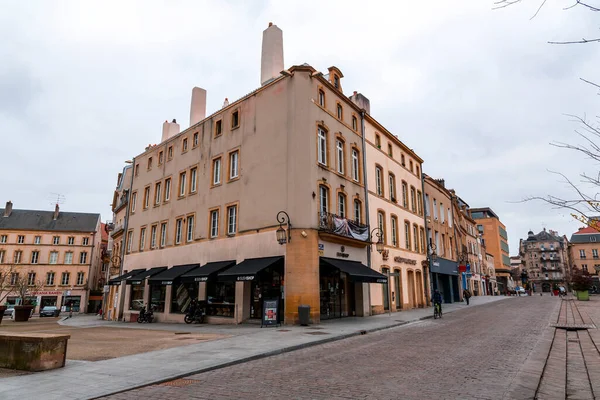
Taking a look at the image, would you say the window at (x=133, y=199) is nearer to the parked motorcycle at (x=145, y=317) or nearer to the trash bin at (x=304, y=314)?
the parked motorcycle at (x=145, y=317)

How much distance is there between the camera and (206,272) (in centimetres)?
2012

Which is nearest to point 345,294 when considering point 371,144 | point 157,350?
point 371,144

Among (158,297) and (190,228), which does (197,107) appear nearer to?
(190,228)

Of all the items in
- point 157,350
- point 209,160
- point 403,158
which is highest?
point 403,158

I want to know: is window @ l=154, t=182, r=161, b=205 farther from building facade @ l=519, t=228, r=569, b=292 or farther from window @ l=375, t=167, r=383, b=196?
building facade @ l=519, t=228, r=569, b=292

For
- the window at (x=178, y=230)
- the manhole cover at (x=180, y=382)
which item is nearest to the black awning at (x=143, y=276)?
the window at (x=178, y=230)

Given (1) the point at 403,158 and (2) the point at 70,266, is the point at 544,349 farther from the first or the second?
(2) the point at 70,266

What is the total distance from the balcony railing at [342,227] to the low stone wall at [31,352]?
1226cm

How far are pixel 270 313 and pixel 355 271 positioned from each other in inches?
190

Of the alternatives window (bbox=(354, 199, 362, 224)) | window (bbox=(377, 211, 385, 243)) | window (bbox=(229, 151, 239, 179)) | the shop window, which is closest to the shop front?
window (bbox=(354, 199, 362, 224))

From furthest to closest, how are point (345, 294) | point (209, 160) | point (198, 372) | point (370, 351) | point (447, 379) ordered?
point (209, 160) < point (345, 294) < point (370, 351) < point (198, 372) < point (447, 379)

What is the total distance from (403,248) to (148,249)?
19007 millimetres

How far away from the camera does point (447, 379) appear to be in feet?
21.9

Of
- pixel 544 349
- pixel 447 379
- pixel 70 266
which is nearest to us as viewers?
pixel 447 379
